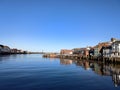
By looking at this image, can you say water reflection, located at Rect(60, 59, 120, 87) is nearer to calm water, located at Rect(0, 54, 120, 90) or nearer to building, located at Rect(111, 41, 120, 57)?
calm water, located at Rect(0, 54, 120, 90)

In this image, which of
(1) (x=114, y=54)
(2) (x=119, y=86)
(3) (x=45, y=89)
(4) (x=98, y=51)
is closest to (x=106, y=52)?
(1) (x=114, y=54)

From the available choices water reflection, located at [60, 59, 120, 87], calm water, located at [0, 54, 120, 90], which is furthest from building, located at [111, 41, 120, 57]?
calm water, located at [0, 54, 120, 90]

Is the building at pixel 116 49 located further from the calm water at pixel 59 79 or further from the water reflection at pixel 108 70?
the calm water at pixel 59 79

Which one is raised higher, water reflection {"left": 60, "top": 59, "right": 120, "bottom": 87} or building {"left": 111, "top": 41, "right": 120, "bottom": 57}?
building {"left": 111, "top": 41, "right": 120, "bottom": 57}

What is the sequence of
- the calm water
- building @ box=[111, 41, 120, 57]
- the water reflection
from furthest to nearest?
1. building @ box=[111, 41, 120, 57]
2. the water reflection
3. the calm water

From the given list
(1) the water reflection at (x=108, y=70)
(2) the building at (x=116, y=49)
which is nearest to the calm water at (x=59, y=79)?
(1) the water reflection at (x=108, y=70)

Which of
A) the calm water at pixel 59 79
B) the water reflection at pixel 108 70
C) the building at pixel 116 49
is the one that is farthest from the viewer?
the building at pixel 116 49

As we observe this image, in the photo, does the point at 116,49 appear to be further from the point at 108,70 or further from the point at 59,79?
the point at 59,79

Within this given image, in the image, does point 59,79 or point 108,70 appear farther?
point 108,70

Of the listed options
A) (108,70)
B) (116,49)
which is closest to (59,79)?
(108,70)

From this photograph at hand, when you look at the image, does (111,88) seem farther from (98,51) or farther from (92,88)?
(98,51)

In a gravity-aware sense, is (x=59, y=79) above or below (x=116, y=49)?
below

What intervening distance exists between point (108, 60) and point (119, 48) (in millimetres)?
9332

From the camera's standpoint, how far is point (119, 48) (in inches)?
3150
